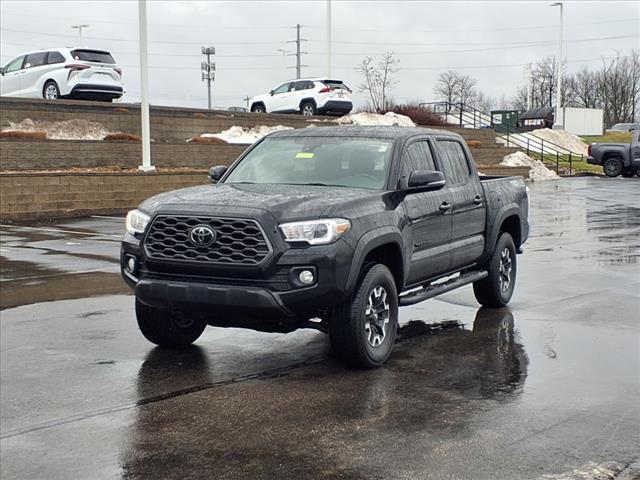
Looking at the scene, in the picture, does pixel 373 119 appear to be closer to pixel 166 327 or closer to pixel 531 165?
pixel 531 165

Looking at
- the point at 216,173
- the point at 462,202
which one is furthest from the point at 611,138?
the point at 216,173

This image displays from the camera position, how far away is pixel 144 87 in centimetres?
2147

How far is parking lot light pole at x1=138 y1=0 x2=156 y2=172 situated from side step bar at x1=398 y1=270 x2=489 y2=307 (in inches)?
556

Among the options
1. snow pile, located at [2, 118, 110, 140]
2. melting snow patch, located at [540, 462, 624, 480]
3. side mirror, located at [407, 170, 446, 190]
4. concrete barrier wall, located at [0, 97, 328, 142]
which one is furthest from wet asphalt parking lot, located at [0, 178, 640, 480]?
concrete barrier wall, located at [0, 97, 328, 142]

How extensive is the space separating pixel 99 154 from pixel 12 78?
8.17 meters

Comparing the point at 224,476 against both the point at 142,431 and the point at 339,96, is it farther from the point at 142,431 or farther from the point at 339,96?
the point at 339,96

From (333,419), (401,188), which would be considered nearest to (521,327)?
(401,188)

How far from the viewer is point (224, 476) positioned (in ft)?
14.1

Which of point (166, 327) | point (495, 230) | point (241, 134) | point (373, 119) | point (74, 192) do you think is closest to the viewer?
point (166, 327)

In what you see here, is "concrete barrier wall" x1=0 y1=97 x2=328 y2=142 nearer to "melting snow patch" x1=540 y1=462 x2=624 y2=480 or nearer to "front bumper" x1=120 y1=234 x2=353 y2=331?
"front bumper" x1=120 y1=234 x2=353 y2=331

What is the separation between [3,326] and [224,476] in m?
4.32

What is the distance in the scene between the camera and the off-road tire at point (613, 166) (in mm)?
36688

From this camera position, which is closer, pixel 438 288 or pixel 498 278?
pixel 438 288

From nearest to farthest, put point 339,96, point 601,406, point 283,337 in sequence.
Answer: point 601,406, point 283,337, point 339,96
